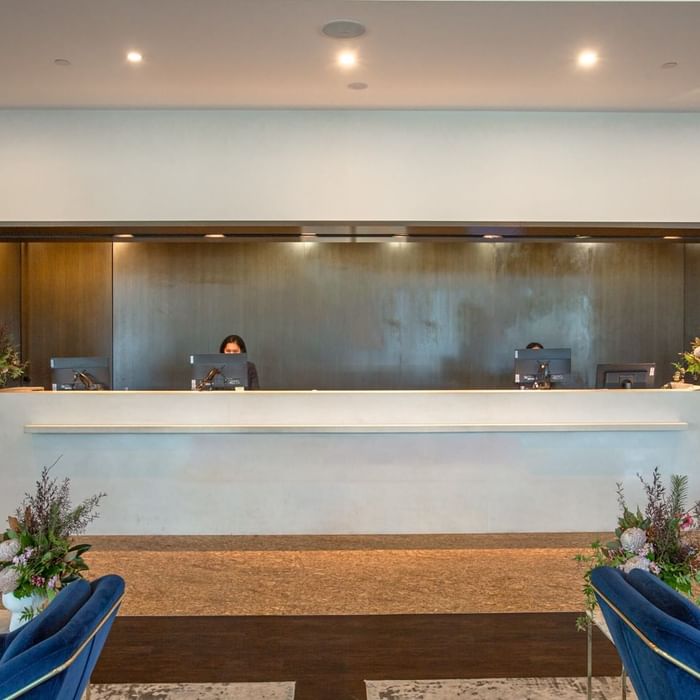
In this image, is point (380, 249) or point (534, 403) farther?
point (380, 249)

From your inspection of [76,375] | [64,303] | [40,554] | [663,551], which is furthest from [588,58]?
[64,303]

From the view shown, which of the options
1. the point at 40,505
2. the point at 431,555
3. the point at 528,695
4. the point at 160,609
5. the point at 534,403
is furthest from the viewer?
the point at 534,403

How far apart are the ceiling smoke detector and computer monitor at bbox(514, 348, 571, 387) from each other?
315 centimetres

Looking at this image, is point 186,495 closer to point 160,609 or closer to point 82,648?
point 160,609

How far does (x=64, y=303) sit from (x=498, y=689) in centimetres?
751

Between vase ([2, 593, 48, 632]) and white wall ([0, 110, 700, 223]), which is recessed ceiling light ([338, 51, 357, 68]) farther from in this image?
vase ([2, 593, 48, 632])

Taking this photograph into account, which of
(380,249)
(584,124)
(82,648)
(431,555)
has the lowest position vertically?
(431,555)

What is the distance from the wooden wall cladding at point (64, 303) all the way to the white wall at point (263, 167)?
3026 millimetres

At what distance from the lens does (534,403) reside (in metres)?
5.70

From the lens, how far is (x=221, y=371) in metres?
6.07

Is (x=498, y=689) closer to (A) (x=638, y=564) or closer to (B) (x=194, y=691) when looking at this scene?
(A) (x=638, y=564)

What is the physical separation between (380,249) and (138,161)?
368 cm

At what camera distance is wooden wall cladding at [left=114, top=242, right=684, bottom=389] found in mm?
8781

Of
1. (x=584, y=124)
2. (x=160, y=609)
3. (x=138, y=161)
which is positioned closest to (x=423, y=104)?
(x=584, y=124)
